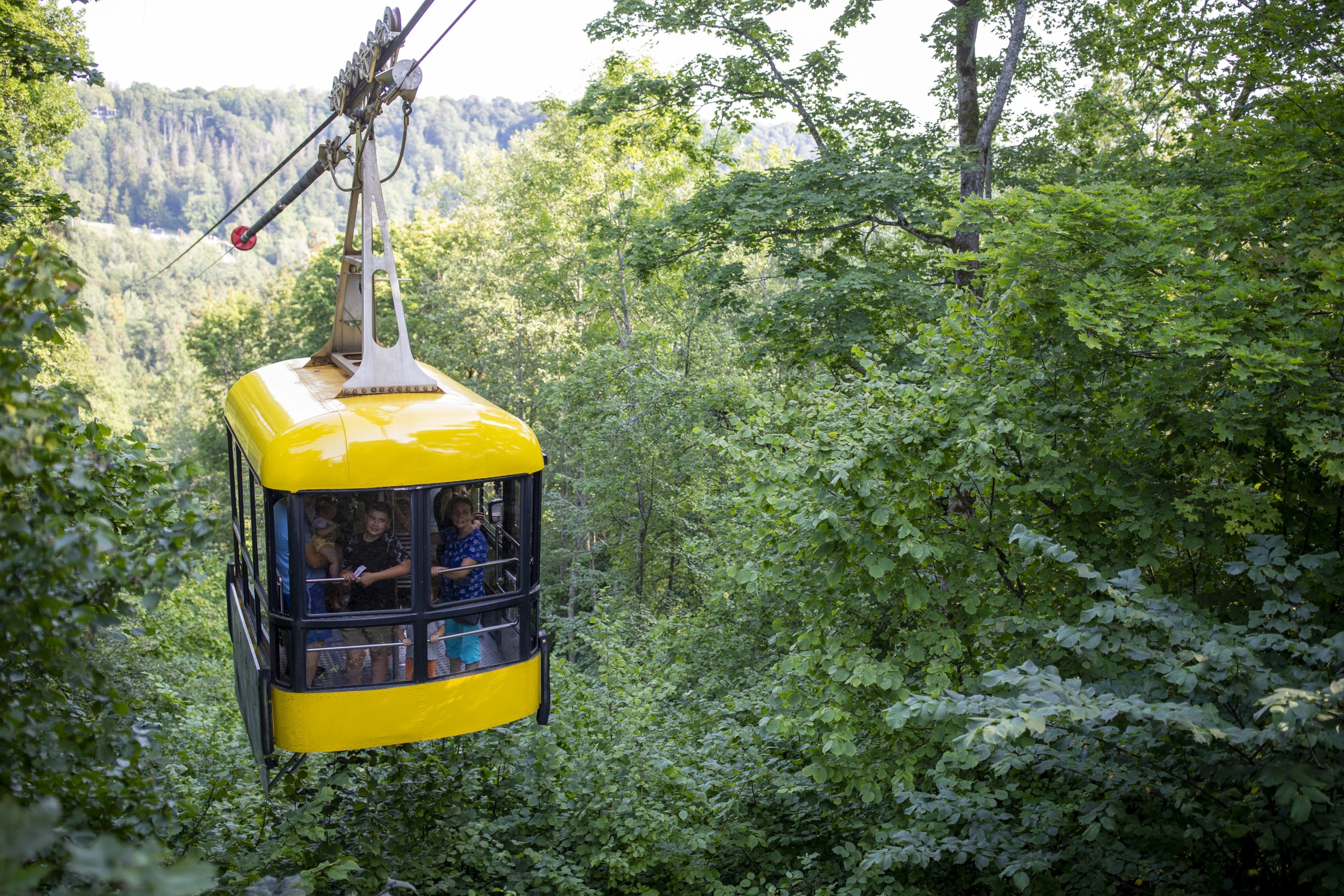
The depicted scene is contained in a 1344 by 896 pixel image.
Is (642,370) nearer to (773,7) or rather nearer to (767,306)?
(767,306)

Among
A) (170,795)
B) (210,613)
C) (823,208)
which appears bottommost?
(210,613)

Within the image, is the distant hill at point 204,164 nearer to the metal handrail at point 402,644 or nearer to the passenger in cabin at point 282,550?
the passenger in cabin at point 282,550

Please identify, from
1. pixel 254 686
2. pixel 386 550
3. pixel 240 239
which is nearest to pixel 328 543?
pixel 386 550

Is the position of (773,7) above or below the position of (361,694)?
above

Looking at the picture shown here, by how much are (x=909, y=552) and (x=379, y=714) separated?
123 inches

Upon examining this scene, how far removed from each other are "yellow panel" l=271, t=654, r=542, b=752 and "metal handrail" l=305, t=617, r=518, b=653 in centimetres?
23

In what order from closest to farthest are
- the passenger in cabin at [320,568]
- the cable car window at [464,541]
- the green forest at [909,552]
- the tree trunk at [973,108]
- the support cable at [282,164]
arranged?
the green forest at [909,552] < the passenger in cabin at [320,568] < the cable car window at [464,541] < the support cable at [282,164] < the tree trunk at [973,108]

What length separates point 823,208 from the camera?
10.2 metres

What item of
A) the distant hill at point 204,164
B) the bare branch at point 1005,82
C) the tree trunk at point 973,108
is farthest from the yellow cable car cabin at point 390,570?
the distant hill at point 204,164

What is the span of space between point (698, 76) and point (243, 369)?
30224 millimetres

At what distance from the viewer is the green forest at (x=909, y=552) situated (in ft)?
8.96

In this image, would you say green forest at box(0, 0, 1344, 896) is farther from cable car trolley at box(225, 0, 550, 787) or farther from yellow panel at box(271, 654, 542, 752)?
cable car trolley at box(225, 0, 550, 787)

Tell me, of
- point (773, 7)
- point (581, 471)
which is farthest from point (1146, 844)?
point (581, 471)

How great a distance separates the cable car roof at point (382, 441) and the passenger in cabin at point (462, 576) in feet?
1.26
